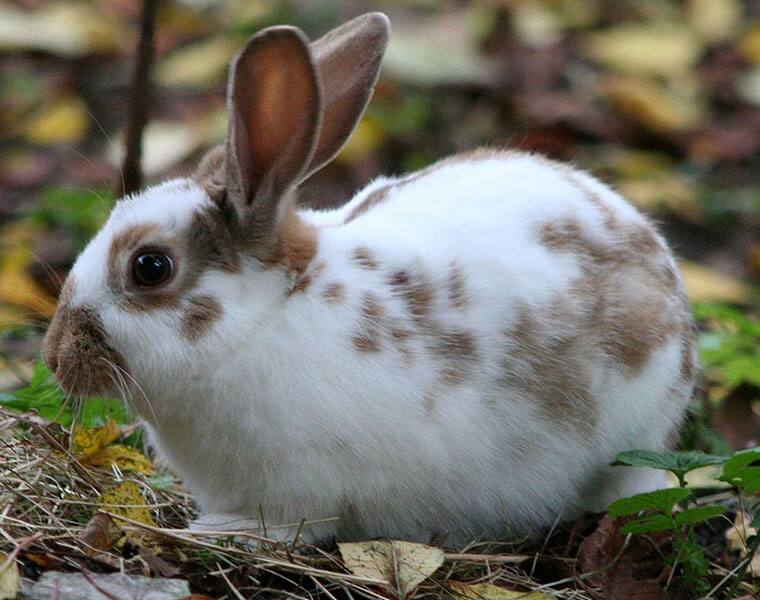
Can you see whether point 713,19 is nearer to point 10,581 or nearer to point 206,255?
point 206,255

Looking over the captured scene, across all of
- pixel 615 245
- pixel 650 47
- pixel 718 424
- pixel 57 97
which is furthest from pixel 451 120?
pixel 615 245

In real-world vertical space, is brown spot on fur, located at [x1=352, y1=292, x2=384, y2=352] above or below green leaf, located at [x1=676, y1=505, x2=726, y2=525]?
above

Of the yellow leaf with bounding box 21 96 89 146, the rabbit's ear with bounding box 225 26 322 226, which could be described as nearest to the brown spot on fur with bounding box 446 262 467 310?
the rabbit's ear with bounding box 225 26 322 226

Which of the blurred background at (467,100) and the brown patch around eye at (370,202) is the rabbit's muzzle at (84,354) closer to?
the brown patch around eye at (370,202)

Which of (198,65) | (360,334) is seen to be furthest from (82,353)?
(198,65)

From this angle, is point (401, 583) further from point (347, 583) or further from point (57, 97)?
point (57, 97)

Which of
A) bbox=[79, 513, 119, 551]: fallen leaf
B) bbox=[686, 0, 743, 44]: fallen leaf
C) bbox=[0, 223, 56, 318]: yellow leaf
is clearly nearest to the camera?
bbox=[79, 513, 119, 551]: fallen leaf

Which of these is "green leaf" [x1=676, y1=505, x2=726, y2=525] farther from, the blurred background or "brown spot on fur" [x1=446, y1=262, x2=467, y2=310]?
the blurred background

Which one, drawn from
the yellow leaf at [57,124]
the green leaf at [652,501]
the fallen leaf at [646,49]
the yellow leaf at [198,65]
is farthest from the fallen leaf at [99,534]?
the fallen leaf at [646,49]
